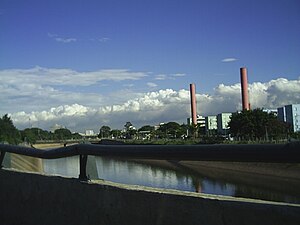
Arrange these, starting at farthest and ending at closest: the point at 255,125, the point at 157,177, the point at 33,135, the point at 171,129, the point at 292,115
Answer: the point at 171,129 < the point at 33,135 < the point at 292,115 < the point at 255,125 < the point at 157,177

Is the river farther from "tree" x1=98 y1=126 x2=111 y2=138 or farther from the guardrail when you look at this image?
"tree" x1=98 y1=126 x2=111 y2=138

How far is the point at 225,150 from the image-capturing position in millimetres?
3062

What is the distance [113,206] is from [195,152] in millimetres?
1133

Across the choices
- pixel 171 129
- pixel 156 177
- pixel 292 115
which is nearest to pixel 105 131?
pixel 171 129

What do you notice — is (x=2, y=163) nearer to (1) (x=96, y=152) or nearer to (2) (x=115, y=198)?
(1) (x=96, y=152)

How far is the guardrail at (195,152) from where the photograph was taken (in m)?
2.71

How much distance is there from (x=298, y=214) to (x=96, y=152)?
7.51 ft

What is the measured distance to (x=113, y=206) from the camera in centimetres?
397

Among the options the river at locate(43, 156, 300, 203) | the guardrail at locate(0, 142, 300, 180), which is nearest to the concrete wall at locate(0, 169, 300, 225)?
the guardrail at locate(0, 142, 300, 180)

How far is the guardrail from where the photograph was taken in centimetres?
271

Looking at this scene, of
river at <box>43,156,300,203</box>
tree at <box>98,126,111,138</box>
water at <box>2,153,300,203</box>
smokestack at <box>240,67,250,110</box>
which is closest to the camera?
water at <box>2,153,300,203</box>

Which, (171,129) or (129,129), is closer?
(171,129)

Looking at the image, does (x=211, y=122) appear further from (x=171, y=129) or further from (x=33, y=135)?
(x=33, y=135)

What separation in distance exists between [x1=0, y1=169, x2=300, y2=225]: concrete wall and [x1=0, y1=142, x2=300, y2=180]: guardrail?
28 centimetres
